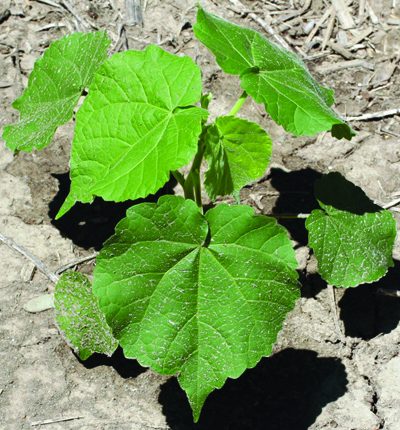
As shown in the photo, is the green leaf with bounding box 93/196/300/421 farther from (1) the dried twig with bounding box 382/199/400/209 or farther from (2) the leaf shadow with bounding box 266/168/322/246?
(1) the dried twig with bounding box 382/199/400/209

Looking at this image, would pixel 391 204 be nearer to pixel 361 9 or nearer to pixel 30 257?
pixel 361 9

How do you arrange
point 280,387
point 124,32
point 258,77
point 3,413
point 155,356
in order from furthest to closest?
point 124,32, point 280,387, point 3,413, point 258,77, point 155,356

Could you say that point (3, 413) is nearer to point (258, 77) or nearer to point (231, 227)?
point (231, 227)

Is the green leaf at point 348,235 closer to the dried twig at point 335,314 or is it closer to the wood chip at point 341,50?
the dried twig at point 335,314

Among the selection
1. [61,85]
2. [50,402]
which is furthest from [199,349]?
[61,85]

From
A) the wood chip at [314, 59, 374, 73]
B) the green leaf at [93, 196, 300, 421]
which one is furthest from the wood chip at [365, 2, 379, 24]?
the green leaf at [93, 196, 300, 421]

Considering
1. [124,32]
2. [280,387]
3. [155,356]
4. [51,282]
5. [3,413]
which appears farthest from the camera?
[124,32]
